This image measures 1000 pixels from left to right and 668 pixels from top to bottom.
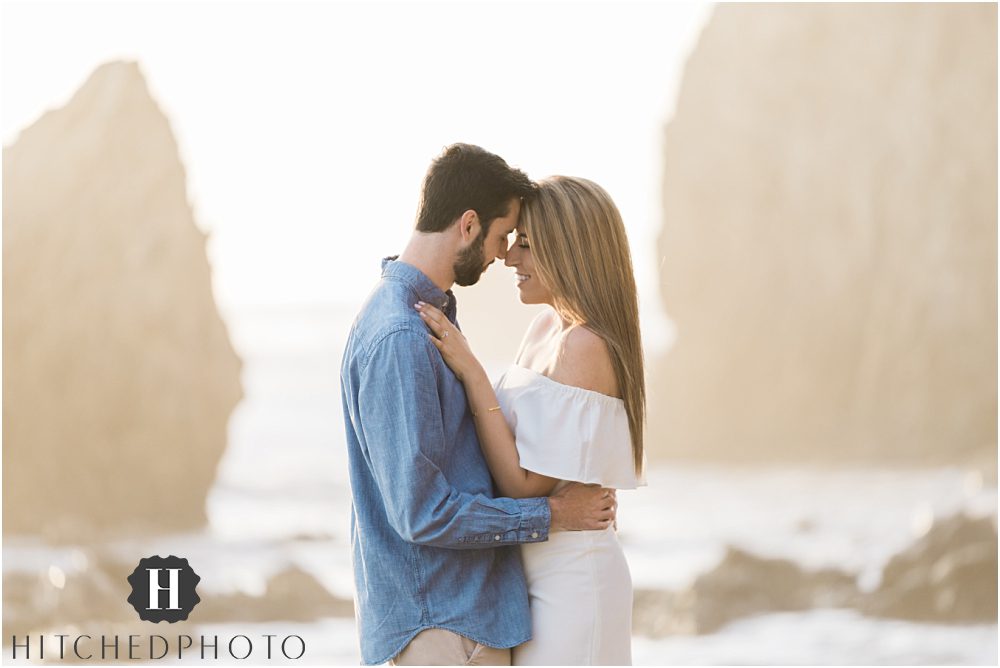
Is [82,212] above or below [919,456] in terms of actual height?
above

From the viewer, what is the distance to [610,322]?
2305mm

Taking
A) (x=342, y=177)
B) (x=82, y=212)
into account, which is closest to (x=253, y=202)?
(x=342, y=177)

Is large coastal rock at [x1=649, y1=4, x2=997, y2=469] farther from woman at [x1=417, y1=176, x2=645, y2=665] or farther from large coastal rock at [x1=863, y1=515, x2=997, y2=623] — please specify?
woman at [x1=417, y1=176, x2=645, y2=665]

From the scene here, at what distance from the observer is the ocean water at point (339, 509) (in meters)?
15.1

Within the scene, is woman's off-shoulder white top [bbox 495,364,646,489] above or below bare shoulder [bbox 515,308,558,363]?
below

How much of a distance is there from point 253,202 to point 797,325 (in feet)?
34.0

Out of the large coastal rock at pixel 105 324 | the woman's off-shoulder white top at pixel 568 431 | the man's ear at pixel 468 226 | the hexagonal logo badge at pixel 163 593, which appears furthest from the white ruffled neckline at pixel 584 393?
the large coastal rock at pixel 105 324

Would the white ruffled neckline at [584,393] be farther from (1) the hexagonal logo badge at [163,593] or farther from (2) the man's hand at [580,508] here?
(1) the hexagonal logo badge at [163,593]

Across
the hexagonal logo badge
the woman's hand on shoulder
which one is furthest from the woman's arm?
the hexagonal logo badge

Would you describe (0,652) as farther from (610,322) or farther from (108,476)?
(610,322)

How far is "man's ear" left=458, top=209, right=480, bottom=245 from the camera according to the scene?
2170mm

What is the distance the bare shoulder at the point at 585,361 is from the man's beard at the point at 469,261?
26 cm

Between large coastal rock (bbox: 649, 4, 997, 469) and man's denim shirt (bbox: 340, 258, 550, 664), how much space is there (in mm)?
16302

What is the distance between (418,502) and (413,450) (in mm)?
95
